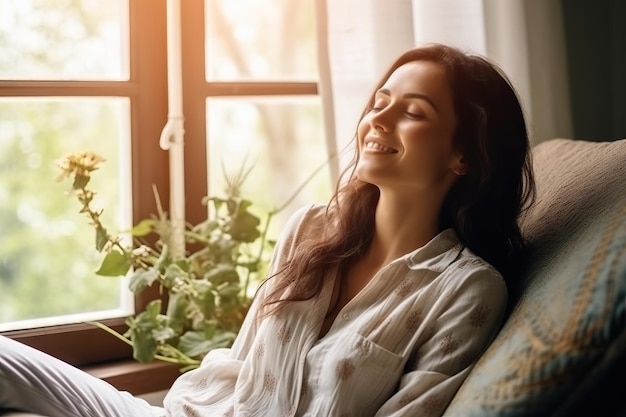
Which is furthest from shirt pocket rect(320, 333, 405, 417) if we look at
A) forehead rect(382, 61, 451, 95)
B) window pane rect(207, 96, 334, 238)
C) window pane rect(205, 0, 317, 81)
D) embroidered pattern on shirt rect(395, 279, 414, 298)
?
window pane rect(205, 0, 317, 81)

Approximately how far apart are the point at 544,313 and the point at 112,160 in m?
1.17

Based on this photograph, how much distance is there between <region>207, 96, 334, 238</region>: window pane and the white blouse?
2.08ft

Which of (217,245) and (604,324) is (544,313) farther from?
(217,245)

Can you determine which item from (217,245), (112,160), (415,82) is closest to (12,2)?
(112,160)

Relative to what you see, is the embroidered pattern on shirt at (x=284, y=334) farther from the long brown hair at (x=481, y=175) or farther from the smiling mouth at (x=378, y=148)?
the smiling mouth at (x=378, y=148)

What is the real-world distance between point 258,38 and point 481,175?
0.86 metres

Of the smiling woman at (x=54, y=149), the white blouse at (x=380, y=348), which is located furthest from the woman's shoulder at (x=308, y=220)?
the smiling woman at (x=54, y=149)

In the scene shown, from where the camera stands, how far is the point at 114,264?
1746 mm

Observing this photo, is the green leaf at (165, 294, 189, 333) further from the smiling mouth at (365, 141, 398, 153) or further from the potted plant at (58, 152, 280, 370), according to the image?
the smiling mouth at (365, 141, 398, 153)

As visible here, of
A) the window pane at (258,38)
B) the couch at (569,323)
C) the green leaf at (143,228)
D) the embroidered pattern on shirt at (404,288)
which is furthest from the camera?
the window pane at (258,38)

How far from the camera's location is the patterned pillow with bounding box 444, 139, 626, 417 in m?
1.02

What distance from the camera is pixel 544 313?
1142mm

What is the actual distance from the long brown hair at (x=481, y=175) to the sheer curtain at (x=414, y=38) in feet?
1.38

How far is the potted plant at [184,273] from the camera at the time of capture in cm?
174
